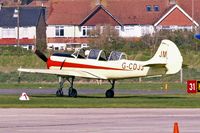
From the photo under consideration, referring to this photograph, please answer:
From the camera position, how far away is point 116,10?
359 feet

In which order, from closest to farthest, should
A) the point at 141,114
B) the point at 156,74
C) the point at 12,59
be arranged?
the point at 141,114 < the point at 156,74 < the point at 12,59

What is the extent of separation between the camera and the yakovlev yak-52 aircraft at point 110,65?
1828 inches

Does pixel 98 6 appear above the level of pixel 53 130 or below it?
above

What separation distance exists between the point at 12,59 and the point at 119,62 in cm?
3481

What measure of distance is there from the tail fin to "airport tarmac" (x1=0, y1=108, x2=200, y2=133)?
8.12 m

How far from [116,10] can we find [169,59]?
6312cm

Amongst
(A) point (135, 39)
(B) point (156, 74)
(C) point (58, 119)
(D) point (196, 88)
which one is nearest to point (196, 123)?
(D) point (196, 88)

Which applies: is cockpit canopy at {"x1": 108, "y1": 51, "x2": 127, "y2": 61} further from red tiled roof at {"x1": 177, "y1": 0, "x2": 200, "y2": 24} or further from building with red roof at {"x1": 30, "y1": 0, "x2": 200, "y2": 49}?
red tiled roof at {"x1": 177, "y1": 0, "x2": 200, "y2": 24}

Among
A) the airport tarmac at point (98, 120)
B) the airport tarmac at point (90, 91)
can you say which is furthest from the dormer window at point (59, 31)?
the airport tarmac at point (98, 120)

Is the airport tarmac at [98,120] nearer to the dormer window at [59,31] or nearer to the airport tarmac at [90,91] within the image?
the airport tarmac at [90,91]

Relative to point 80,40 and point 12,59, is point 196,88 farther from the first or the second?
point 80,40

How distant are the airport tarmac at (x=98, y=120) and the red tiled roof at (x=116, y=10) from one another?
2756 inches

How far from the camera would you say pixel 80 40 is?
10925 centimetres

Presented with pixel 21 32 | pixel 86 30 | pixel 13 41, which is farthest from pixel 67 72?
pixel 21 32
